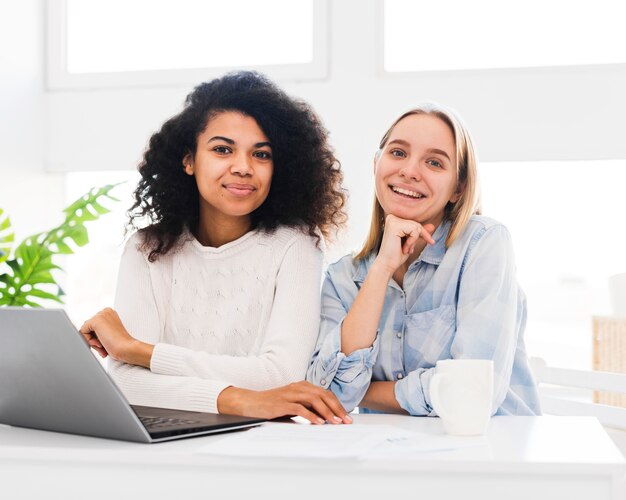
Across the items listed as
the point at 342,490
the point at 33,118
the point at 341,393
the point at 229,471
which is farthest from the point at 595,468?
the point at 33,118

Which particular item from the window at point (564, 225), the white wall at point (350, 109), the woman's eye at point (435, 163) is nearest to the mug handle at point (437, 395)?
the woman's eye at point (435, 163)

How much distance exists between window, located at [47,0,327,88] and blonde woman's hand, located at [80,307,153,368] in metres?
2.18

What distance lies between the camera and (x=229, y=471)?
3.12 feet

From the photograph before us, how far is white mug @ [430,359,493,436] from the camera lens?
1.10 m

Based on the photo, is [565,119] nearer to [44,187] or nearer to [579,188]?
[579,188]

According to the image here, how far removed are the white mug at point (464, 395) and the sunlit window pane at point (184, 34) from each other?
268 cm

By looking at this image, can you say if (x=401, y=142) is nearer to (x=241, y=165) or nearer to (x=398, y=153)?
(x=398, y=153)

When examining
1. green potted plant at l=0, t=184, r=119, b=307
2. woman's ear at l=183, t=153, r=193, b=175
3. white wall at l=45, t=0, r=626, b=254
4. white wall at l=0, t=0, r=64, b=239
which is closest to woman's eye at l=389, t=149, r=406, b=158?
woman's ear at l=183, t=153, r=193, b=175

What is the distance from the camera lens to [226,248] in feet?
6.02

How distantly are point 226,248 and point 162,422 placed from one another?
73 cm

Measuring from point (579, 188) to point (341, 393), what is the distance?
2330 millimetres

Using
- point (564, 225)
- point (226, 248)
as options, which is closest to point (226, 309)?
point (226, 248)

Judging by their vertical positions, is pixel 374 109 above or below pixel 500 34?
below

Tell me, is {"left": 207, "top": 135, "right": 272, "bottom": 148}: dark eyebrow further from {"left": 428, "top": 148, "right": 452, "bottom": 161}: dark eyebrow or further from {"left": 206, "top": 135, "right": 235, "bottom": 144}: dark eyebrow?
{"left": 428, "top": 148, "right": 452, "bottom": 161}: dark eyebrow
